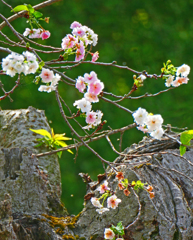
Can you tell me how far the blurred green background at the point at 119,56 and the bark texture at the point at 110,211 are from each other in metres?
1.87

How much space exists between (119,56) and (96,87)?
8.46ft

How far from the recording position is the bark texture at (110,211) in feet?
3.46

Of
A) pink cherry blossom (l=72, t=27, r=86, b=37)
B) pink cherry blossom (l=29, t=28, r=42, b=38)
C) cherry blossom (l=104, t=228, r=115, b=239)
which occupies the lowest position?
cherry blossom (l=104, t=228, r=115, b=239)

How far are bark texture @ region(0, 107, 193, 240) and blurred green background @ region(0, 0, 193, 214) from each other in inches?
73.8

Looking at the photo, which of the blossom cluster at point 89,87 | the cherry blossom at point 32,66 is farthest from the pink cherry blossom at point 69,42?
the cherry blossom at point 32,66

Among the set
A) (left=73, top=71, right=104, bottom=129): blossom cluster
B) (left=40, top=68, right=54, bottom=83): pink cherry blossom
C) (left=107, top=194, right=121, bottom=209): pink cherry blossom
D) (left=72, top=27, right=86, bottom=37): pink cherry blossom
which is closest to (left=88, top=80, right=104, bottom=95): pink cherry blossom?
(left=73, top=71, right=104, bottom=129): blossom cluster

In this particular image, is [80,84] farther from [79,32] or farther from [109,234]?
[109,234]

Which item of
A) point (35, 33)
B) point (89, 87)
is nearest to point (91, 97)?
point (89, 87)

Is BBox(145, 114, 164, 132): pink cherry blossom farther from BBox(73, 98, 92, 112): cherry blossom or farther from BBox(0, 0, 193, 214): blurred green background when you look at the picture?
BBox(0, 0, 193, 214): blurred green background

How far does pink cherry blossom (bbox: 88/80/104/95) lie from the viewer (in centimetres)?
90

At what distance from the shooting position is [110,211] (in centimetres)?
116

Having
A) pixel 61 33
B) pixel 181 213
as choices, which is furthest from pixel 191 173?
pixel 61 33

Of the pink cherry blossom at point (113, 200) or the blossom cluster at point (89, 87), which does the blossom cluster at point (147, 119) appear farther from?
the pink cherry blossom at point (113, 200)

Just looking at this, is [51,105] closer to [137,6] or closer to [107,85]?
[107,85]
